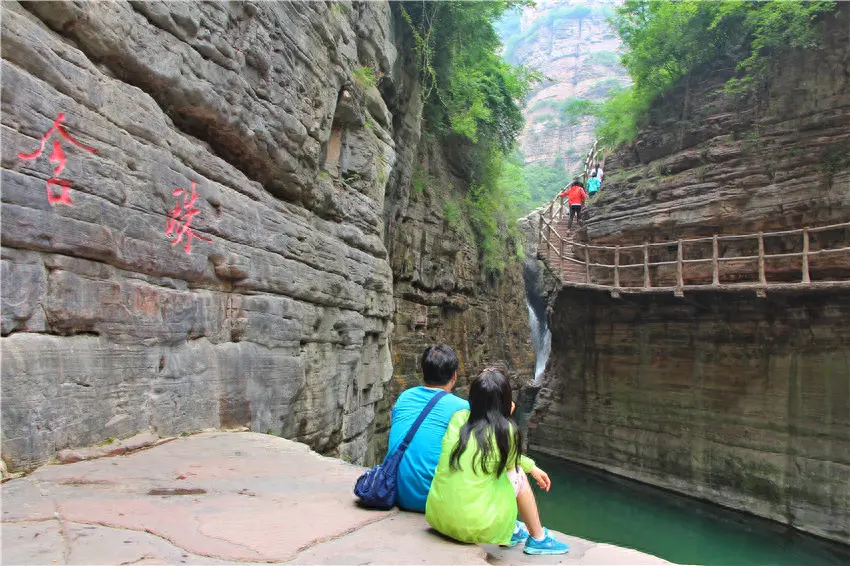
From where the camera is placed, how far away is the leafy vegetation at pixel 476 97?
11922mm

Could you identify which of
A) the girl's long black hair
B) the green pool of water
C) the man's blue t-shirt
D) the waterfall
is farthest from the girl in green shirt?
the waterfall

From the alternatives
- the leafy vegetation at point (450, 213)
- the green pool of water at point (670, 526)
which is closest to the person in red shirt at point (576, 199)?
the leafy vegetation at point (450, 213)

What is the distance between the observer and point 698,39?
1340 cm

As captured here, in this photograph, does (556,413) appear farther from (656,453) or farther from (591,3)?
(591,3)

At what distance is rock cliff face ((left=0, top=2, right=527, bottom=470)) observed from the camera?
3.10 m

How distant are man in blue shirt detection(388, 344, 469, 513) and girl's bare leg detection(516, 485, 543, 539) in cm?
47

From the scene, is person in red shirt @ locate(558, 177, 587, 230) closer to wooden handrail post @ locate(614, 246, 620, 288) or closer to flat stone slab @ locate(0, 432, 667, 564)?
wooden handrail post @ locate(614, 246, 620, 288)

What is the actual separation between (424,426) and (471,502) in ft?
1.66

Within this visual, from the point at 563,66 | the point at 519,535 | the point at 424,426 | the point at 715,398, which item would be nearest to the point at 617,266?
the point at 715,398

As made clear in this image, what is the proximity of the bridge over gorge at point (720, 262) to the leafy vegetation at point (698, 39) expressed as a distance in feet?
12.0

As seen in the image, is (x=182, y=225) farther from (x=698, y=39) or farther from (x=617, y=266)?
(x=698, y=39)

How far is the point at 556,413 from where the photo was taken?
16.8m

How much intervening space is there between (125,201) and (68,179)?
18.3 inches

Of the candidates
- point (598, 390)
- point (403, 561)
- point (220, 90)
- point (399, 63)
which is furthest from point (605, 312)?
point (403, 561)
